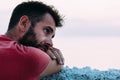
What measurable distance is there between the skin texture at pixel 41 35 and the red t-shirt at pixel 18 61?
0.63ft

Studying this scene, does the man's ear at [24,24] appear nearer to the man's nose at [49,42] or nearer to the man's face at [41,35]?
the man's face at [41,35]

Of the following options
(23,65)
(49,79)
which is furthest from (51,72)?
(23,65)

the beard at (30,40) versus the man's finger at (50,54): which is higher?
Answer: the beard at (30,40)

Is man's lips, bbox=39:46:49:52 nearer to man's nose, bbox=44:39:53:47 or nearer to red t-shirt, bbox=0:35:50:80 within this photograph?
man's nose, bbox=44:39:53:47

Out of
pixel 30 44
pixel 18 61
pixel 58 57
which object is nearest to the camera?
pixel 18 61

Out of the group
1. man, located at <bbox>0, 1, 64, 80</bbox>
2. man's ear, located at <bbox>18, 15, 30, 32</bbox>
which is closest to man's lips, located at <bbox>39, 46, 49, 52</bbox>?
man, located at <bbox>0, 1, 64, 80</bbox>

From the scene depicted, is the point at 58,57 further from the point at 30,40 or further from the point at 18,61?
the point at 18,61

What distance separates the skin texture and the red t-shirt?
0.19 meters

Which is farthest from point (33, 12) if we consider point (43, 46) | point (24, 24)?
point (43, 46)

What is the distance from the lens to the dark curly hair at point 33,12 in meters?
2.18

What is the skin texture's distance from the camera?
2096 mm

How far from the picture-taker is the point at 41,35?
6.91 ft

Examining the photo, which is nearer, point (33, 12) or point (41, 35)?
point (41, 35)

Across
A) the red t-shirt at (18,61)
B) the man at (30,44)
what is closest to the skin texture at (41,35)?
the man at (30,44)
